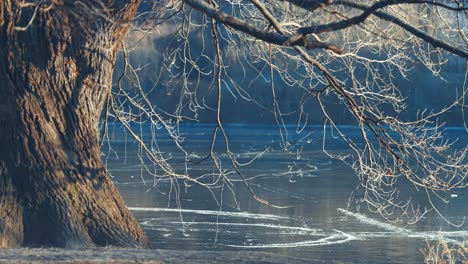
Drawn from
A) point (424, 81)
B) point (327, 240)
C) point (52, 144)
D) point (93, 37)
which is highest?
point (424, 81)

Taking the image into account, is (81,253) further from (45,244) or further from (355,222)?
(355,222)

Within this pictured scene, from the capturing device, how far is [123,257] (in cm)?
830

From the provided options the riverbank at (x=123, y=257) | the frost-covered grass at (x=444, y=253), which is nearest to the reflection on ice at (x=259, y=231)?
the frost-covered grass at (x=444, y=253)

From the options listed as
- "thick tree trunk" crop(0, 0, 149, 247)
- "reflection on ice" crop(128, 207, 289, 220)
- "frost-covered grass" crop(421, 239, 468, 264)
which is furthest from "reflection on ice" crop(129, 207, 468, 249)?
"thick tree trunk" crop(0, 0, 149, 247)

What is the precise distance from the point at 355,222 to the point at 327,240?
2.27 meters

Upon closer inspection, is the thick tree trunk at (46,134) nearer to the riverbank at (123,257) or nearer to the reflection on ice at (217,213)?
the riverbank at (123,257)

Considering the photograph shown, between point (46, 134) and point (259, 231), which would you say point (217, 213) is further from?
point (46, 134)

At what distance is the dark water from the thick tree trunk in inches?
131

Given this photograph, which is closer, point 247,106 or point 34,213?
point 34,213

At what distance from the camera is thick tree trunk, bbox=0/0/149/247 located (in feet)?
30.7

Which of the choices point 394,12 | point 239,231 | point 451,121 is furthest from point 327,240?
point 451,121

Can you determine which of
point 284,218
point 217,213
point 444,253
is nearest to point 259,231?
point 284,218

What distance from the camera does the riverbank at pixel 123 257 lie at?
812cm

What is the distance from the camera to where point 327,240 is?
50.4 feet
